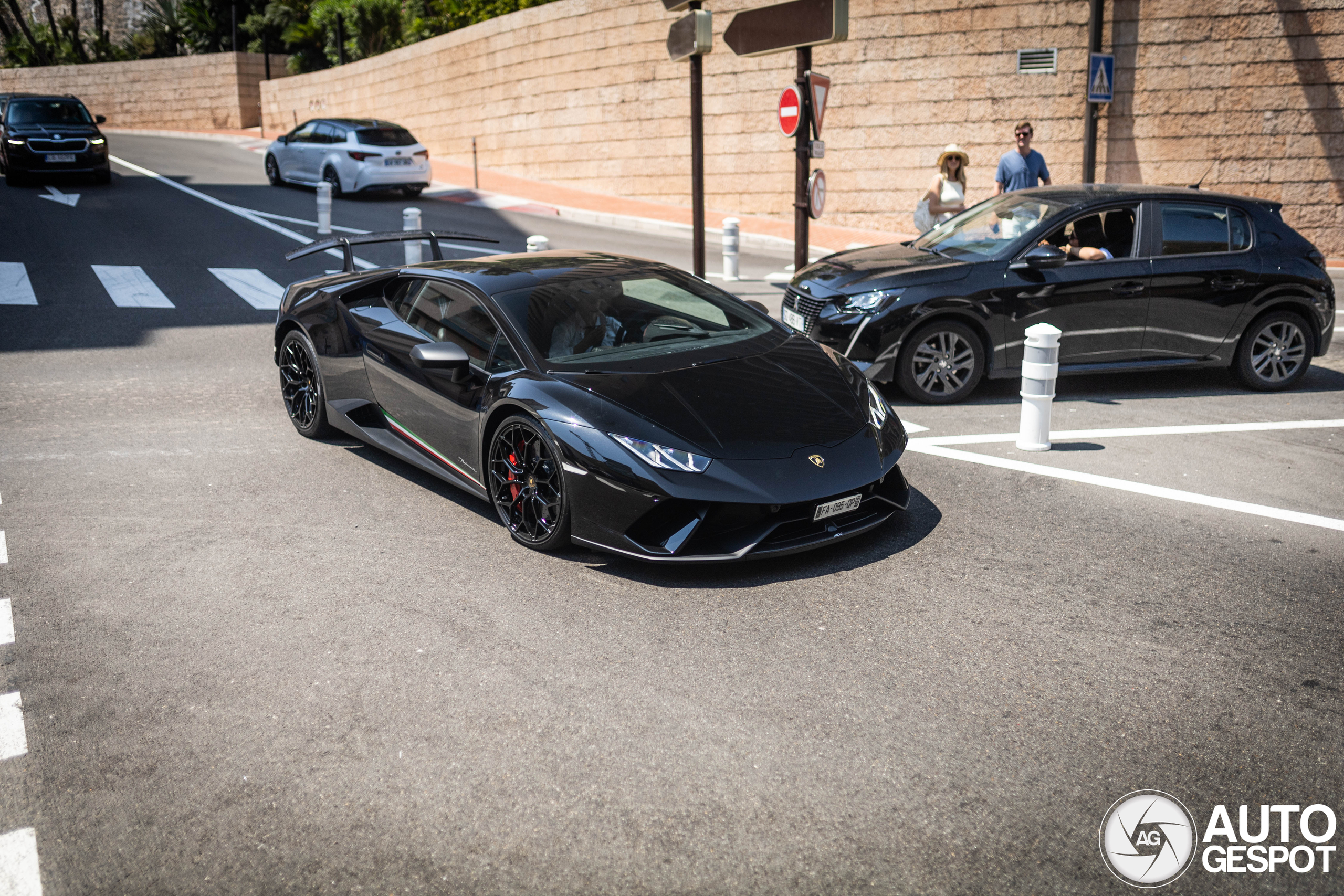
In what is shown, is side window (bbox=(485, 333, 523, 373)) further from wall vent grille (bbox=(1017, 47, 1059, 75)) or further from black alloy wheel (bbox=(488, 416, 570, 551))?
wall vent grille (bbox=(1017, 47, 1059, 75))

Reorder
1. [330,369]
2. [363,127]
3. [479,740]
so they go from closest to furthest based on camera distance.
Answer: [479,740] → [330,369] → [363,127]

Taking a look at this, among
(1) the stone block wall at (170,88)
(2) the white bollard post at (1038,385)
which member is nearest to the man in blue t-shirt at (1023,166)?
(2) the white bollard post at (1038,385)

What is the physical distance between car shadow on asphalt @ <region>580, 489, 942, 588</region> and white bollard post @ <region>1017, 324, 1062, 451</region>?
1906 millimetres

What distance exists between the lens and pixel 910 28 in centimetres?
1912

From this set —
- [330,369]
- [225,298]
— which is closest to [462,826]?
[330,369]

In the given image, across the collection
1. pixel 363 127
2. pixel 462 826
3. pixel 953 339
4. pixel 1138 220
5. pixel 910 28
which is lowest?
pixel 462 826

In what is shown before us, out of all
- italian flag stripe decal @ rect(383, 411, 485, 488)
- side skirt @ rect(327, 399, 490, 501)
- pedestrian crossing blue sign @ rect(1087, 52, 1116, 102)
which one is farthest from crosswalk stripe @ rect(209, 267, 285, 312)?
pedestrian crossing blue sign @ rect(1087, 52, 1116, 102)

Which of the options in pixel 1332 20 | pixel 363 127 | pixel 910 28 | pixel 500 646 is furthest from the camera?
pixel 363 127

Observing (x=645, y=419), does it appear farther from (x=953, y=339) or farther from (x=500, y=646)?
(x=953, y=339)

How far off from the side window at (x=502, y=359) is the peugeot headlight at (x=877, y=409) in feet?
5.56

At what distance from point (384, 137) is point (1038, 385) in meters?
18.1

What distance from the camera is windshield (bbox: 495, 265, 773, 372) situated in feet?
17.5

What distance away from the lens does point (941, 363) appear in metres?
7.99

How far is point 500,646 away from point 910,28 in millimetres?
17746
